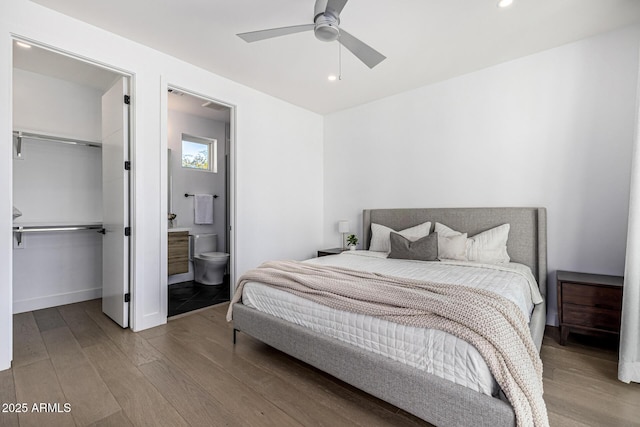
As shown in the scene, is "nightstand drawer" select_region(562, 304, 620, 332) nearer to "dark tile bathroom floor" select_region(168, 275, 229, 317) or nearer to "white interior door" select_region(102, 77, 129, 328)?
"dark tile bathroom floor" select_region(168, 275, 229, 317)

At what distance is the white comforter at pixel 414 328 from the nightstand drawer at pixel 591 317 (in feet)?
0.92

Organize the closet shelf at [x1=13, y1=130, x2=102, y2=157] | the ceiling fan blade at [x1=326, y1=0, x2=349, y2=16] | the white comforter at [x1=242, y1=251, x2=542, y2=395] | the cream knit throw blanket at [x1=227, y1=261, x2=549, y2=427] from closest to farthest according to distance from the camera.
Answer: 1. the cream knit throw blanket at [x1=227, y1=261, x2=549, y2=427]
2. the white comforter at [x1=242, y1=251, x2=542, y2=395]
3. the ceiling fan blade at [x1=326, y1=0, x2=349, y2=16]
4. the closet shelf at [x1=13, y1=130, x2=102, y2=157]

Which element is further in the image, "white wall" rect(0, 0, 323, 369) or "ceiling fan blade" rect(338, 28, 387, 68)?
"white wall" rect(0, 0, 323, 369)

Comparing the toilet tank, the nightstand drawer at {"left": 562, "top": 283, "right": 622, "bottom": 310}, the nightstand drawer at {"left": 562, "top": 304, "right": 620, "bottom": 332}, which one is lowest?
the nightstand drawer at {"left": 562, "top": 304, "right": 620, "bottom": 332}

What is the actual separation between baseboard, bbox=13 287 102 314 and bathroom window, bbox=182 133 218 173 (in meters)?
2.26

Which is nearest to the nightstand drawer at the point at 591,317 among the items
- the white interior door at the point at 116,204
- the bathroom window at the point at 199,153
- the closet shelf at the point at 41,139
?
the white interior door at the point at 116,204

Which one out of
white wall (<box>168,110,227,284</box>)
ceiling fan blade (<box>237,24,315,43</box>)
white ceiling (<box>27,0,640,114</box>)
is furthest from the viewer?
white wall (<box>168,110,227,284</box>)

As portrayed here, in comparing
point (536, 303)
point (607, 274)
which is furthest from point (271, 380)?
point (607, 274)

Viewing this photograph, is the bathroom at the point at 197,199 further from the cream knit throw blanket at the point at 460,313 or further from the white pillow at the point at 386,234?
the cream knit throw blanket at the point at 460,313

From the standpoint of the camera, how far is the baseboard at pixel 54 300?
330 centimetres

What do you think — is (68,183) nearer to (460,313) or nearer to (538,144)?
(460,313)

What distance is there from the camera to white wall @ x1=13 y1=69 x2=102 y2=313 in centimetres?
336

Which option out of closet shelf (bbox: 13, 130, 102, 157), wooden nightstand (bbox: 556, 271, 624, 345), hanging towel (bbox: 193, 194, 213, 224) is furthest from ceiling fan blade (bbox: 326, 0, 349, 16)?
hanging towel (bbox: 193, 194, 213, 224)

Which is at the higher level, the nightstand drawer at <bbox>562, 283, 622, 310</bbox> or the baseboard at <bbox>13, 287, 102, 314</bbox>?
the nightstand drawer at <bbox>562, 283, 622, 310</bbox>
